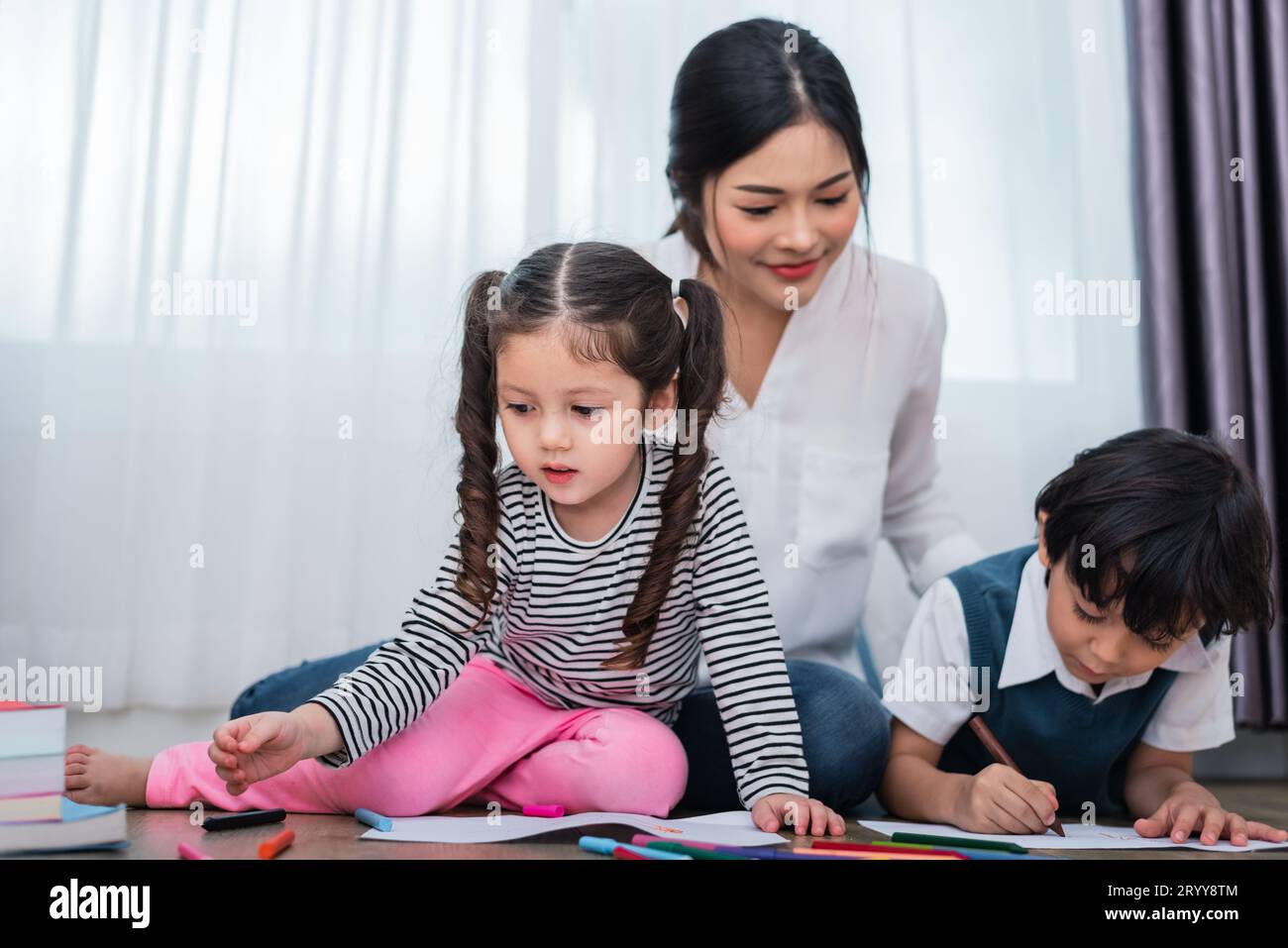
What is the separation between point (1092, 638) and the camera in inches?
42.4

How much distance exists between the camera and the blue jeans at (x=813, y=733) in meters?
1.14

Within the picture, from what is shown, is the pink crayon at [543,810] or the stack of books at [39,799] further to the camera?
the pink crayon at [543,810]

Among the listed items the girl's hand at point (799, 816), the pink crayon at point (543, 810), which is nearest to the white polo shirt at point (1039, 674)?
the girl's hand at point (799, 816)

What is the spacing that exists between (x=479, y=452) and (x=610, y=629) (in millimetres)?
204

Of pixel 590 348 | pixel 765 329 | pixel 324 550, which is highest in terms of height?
pixel 765 329

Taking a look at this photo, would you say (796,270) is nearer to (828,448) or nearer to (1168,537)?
(828,448)

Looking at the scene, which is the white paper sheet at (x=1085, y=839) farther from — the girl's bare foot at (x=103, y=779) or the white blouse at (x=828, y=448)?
the girl's bare foot at (x=103, y=779)

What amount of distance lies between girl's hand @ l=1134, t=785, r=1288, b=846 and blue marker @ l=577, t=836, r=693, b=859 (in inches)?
18.3

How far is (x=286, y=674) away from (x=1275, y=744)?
4.80 ft

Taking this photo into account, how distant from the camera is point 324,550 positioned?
173 cm

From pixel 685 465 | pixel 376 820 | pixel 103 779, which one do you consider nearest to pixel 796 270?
pixel 685 465
